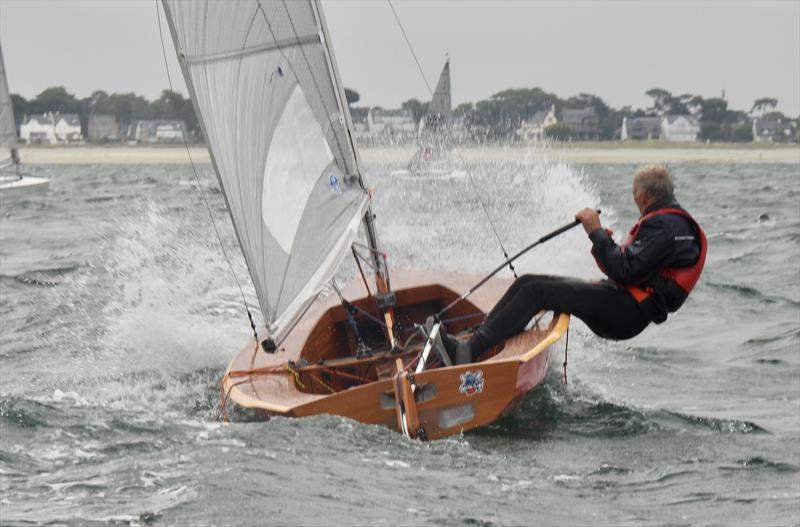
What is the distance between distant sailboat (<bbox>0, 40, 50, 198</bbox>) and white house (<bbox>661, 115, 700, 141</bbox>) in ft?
182

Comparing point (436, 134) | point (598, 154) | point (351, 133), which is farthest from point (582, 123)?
point (351, 133)

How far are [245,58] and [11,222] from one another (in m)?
14.4

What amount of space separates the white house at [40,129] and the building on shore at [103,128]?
6.64 ft

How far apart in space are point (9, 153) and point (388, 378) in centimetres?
1956

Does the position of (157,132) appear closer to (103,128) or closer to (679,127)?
(103,128)

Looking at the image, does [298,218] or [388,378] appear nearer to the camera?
[388,378]

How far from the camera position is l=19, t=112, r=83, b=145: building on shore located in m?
66.4

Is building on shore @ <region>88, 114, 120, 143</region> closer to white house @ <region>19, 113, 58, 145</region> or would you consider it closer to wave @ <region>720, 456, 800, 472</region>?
white house @ <region>19, 113, 58, 145</region>

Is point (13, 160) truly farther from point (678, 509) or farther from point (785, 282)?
point (678, 509)

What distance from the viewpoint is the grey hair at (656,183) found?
5.67m

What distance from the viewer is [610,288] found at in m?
5.82

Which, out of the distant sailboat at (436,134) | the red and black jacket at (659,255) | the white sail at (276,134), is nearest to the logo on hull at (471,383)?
the red and black jacket at (659,255)

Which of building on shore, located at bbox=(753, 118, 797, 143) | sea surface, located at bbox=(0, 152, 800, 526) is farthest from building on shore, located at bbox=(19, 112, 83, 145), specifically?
sea surface, located at bbox=(0, 152, 800, 526)

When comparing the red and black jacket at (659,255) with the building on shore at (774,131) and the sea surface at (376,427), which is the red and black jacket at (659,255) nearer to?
the sea surface at (376,427)
